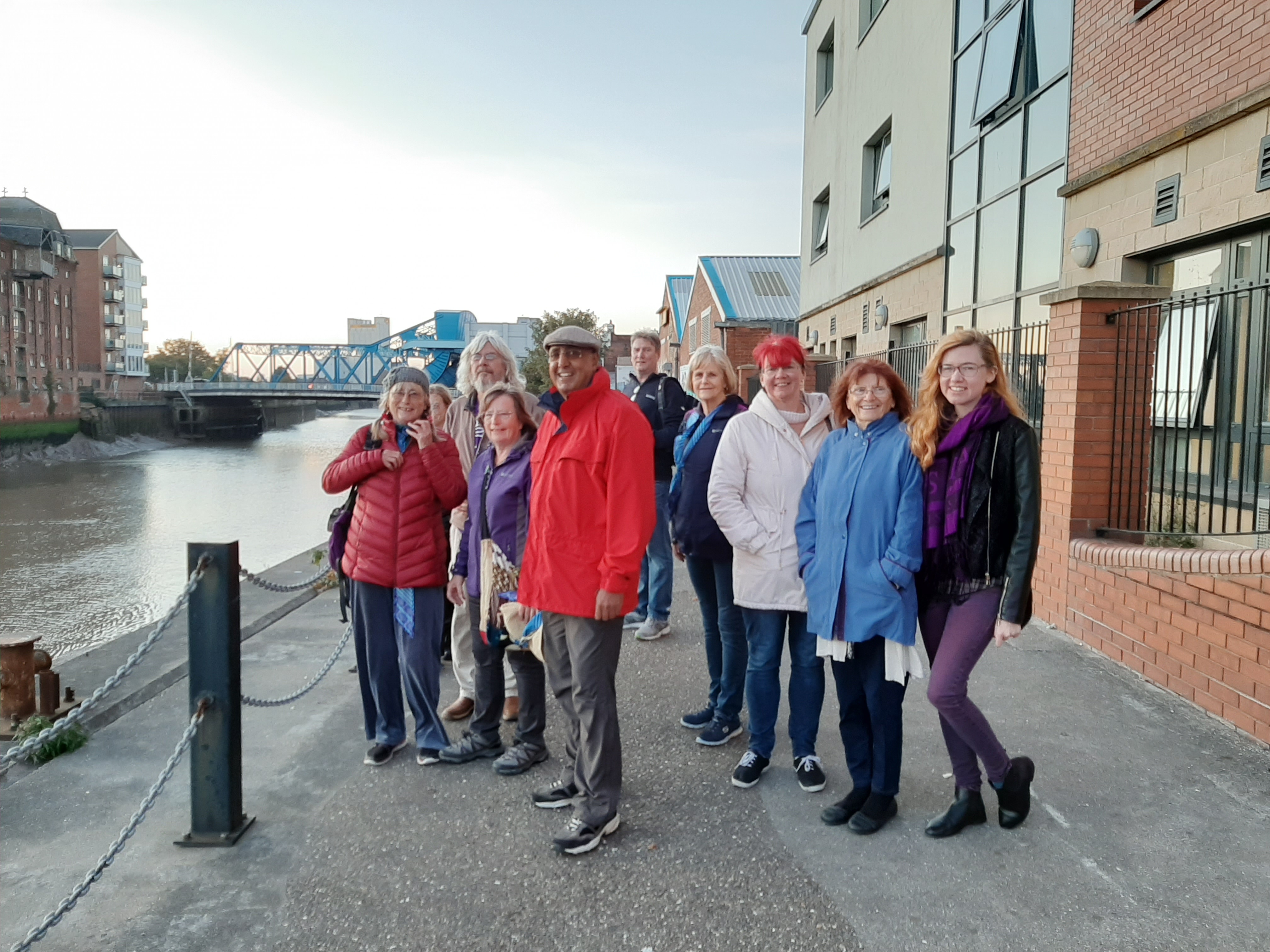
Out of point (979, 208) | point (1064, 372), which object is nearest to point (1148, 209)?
point (1064, 372)

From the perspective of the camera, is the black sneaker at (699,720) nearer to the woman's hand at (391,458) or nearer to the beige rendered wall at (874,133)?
the woman's hand at (391,458)

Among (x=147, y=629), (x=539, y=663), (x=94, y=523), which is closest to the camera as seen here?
(x=539, y=663)

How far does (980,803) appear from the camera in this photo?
3332 mm

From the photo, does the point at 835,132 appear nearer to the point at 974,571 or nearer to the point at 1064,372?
the point at 1064,372

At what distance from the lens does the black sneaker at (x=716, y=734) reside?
418cm

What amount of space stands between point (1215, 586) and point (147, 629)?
8.25 meters

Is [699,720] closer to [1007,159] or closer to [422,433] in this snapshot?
[422,433]

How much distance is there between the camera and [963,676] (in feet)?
10.1

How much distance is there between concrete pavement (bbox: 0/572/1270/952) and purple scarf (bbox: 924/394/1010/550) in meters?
1.18

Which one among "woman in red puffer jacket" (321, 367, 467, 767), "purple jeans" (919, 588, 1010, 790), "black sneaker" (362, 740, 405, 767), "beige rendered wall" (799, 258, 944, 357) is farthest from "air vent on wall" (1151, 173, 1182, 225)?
"black sneaker" (362, 740, 405, 767)

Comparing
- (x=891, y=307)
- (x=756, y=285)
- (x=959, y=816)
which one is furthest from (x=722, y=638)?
(x=756, y=285)

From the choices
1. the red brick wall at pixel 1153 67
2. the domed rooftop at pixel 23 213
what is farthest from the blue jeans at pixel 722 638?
the domed rooftop at pixel 23 213

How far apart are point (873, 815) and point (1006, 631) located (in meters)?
0.92

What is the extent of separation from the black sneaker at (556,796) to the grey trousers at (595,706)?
0.16 m
